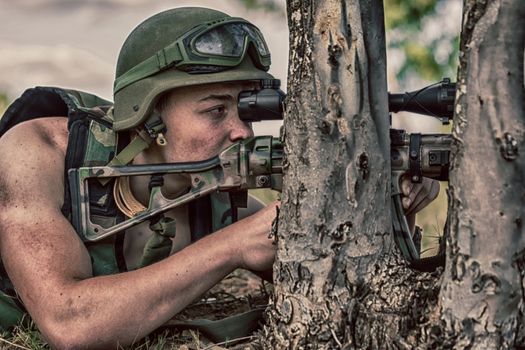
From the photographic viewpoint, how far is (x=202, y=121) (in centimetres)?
435

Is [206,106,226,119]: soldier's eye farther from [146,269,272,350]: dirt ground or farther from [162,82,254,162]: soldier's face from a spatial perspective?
[146,269,272,350]: dirt ground

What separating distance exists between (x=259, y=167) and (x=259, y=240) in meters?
0.31

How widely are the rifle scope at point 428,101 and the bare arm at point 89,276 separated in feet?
2.19

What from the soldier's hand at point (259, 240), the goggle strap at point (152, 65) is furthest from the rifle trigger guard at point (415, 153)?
the goggle strap at point (152, 65)

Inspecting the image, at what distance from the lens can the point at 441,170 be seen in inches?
143

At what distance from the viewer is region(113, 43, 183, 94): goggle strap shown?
435cm

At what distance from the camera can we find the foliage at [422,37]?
9.62 meters

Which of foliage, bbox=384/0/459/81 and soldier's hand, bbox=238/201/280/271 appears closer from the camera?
soldier's hand, bbox=238/201/280/271

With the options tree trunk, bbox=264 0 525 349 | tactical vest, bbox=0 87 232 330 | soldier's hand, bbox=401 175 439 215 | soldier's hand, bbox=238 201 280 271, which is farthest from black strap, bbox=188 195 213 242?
tree trunk, bbox=264 0 525 349

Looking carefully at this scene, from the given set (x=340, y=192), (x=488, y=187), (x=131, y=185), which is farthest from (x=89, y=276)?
(x=488, y=187)

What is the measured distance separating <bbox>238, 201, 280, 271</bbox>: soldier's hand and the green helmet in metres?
0.78

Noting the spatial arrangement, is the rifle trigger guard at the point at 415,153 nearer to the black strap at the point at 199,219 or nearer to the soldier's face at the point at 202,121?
the soldier's face at the point at 202,121

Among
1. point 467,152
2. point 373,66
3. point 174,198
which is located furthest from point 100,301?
point 467,152

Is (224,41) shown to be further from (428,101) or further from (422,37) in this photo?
(422,37)
